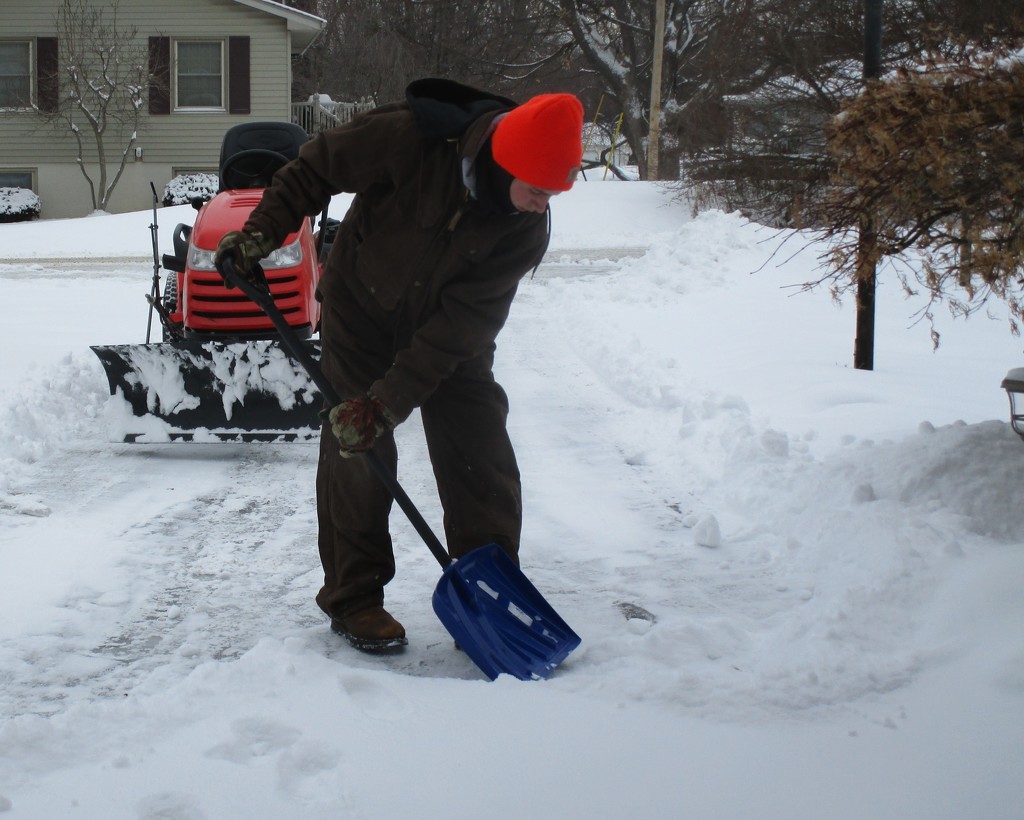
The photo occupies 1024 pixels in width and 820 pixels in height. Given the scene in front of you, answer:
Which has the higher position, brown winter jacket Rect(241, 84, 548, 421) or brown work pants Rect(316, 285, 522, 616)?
brown winter jacket Rect(241, 84, 548, 421)

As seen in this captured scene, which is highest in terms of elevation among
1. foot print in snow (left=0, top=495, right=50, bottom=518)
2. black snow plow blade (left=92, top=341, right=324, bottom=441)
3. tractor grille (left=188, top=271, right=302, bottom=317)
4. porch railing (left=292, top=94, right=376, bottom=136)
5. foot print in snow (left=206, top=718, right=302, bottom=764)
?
porch railing (left=292, top=94, right=376, bottom=136)

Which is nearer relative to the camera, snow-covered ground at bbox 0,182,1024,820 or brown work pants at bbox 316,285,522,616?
snow-covered ground at bbox 0,182,1024,820

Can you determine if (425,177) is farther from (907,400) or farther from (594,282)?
(594,282)

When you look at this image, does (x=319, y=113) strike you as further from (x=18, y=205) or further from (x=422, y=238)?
(x=422, y=238)

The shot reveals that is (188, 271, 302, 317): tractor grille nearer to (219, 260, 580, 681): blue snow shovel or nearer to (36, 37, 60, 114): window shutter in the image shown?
(219, 260, 580, 681): blue snow shovel

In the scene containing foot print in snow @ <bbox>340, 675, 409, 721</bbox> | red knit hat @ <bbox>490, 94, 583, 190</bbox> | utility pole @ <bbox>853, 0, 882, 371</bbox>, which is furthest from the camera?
utility pole @ <bbox>853, 0, 882, 371</bbox>

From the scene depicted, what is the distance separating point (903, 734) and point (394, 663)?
142 centimetres

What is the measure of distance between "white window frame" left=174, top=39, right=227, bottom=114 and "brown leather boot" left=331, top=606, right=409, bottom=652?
918 inches

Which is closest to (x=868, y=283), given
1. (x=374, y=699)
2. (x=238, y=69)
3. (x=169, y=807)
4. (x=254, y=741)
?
(x=374, y=699)

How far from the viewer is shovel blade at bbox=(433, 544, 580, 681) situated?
3.15 meters

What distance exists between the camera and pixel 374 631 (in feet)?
10.9

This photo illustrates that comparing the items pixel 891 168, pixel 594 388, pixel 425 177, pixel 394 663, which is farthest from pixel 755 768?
pixel 594 388

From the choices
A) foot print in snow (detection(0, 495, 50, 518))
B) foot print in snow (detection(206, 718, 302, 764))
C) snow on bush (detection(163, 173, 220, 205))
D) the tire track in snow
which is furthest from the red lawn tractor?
snow on bush (detection(163, 173, 220, 205))

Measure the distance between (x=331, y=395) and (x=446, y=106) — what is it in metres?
0.93
